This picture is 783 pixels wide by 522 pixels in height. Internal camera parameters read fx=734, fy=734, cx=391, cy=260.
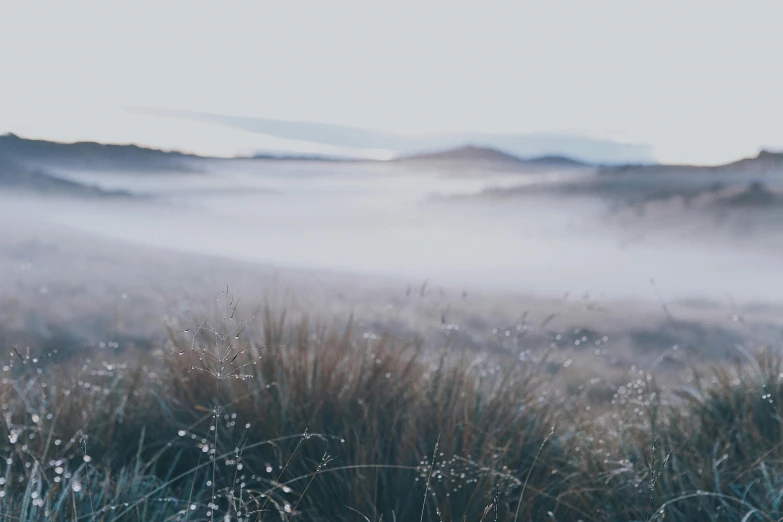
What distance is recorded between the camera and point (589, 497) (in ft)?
8.07

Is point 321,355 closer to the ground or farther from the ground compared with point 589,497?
farther from the ground

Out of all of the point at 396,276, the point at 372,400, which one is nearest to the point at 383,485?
the point at 372,400

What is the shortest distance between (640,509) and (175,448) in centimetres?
168

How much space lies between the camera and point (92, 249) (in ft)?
31.6

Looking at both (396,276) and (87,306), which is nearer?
(87,306)

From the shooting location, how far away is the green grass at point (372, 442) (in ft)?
7.66

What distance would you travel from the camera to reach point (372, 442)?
8.39 feet

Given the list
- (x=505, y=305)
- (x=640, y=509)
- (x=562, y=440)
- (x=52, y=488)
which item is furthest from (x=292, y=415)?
(x=505, y=305)

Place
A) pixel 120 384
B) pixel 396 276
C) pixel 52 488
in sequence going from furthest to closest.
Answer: pixel 396 276, pixel 120 384, pixel 52 488

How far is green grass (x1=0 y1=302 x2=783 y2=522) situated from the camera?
91.9 inches

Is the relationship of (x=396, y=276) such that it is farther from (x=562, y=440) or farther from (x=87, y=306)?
(x=562, y=440)

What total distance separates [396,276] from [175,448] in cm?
577

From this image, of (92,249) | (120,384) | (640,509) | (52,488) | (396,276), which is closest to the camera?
(52,488)

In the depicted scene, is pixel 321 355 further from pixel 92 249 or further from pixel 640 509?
pixel 92 249
